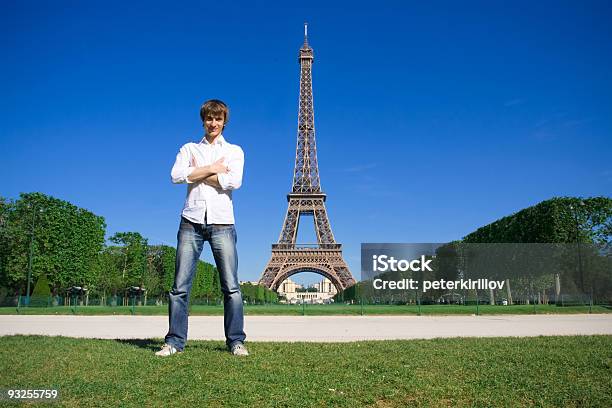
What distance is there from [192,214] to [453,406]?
2.86 meters

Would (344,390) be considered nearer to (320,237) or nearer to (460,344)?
(460,344)

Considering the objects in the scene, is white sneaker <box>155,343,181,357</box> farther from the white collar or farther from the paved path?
the paved path

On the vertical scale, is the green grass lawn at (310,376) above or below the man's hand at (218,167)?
below

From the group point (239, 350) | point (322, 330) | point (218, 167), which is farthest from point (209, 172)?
point (322, 330)

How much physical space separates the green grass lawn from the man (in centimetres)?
26

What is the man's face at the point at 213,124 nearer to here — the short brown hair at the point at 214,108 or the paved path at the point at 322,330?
the short brown hair at the point at 214,108

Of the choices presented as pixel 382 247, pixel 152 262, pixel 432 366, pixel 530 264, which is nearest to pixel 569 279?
pixel 530 264

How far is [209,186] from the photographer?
4.90 meters

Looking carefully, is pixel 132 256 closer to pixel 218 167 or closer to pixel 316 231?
pixel 316 231

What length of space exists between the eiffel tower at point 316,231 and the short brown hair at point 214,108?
5005 centimetres

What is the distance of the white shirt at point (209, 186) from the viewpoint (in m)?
4.84

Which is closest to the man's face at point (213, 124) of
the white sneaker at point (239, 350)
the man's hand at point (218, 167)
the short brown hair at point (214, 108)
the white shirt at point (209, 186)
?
the short brown hair at point (214, 108)

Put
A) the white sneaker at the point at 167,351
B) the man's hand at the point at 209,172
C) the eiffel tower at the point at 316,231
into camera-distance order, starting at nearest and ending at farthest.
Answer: the white sneaker at the point at 167,351 < the man's hand at the point at 209,172 < the eiffel tower at the point at 316,231

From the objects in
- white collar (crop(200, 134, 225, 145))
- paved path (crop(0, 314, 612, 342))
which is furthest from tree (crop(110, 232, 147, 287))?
white collar (crop(200, 134, 225, 145))
